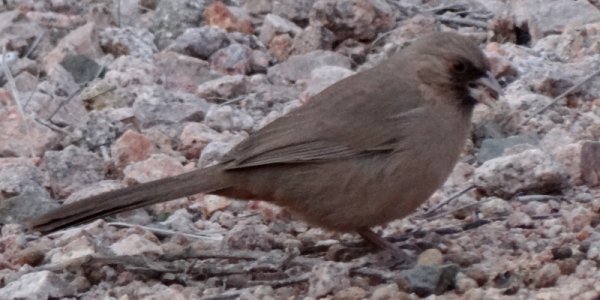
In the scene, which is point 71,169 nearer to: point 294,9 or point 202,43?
point 202,43

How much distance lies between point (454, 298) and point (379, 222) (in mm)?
838

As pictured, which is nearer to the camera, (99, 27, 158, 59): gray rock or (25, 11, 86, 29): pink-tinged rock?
(99, 27, 158, 59): gray rock

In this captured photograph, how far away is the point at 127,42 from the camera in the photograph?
7969 millimetres

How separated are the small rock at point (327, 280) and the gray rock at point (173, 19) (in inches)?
125

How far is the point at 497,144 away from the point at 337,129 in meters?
0.99

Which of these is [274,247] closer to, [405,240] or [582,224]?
[405,240]

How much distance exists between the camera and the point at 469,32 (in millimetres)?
8172

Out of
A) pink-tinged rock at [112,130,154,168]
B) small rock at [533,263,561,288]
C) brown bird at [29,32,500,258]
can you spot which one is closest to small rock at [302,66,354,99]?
pink-tinged rock at [112,130,154,168]

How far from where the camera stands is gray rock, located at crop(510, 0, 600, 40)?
7887mm

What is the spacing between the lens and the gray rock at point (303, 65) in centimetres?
775

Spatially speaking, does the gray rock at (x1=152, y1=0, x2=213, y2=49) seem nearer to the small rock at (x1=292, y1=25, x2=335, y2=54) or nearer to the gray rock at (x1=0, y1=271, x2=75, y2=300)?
the small rock at (x1=292, y1=25, x2=335, y2=54)

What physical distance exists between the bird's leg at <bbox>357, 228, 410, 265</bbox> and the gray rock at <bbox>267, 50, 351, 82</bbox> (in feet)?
6.45

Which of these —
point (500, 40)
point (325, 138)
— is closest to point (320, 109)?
point (325, 138)

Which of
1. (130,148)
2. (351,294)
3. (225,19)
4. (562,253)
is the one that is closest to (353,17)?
(225,19)
